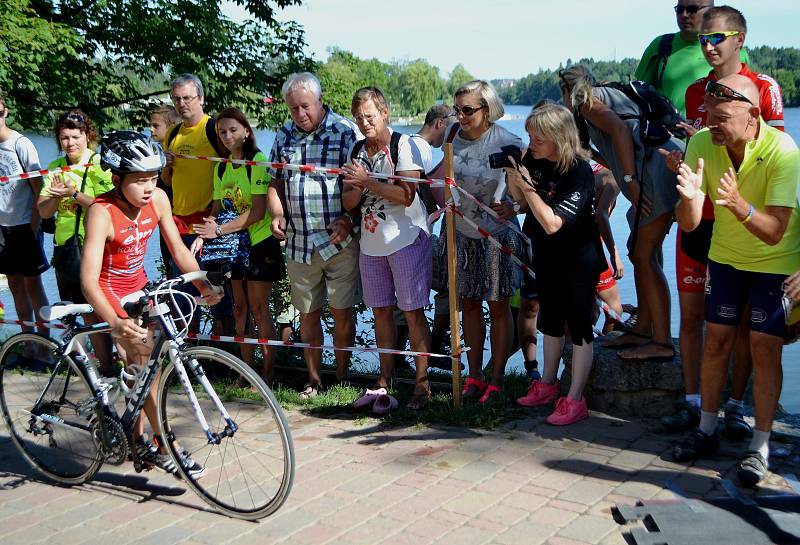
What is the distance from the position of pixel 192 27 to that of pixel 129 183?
7565mm

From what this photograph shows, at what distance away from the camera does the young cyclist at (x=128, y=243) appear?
4.08 meters

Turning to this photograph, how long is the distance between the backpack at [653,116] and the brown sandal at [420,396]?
2052 millimetres

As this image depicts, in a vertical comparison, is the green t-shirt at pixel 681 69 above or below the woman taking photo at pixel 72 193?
above

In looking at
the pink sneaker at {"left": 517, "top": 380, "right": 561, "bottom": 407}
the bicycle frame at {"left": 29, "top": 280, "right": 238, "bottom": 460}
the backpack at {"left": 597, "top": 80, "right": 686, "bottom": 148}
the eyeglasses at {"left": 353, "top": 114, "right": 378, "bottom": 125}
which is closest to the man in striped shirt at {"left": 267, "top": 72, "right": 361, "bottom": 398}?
the eyeglasses at {"left": 353, "top": 114, "right": 378, "bottom": 125}

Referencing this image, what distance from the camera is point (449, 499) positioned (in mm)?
4148

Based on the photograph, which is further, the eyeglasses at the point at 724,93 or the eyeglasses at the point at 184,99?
the eyeglasses at the point at 184,99

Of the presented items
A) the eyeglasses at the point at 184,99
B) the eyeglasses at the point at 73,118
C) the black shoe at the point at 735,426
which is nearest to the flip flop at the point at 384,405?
the black shoe at the point at 735,426

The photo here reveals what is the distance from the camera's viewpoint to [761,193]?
14.0 ft

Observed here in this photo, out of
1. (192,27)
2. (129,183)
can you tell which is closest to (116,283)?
(129,183)

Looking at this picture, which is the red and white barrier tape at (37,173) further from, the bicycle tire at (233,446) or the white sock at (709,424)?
the white sock at (709,424)

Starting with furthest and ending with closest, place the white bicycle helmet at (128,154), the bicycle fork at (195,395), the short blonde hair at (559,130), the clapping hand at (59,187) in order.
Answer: the clapping hand at (59,187) < the short blonde hair at (559,130) < the white bicycle helmet at (128,154) < the bicycle fork at (195,395)

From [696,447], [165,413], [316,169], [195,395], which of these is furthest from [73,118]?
[696,447]

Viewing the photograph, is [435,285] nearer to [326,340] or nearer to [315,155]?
[315,155]

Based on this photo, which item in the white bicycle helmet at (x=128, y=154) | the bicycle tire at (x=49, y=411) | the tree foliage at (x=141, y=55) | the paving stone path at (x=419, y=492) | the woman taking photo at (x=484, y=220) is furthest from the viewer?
the tree foliage at (x=141, y=55)
